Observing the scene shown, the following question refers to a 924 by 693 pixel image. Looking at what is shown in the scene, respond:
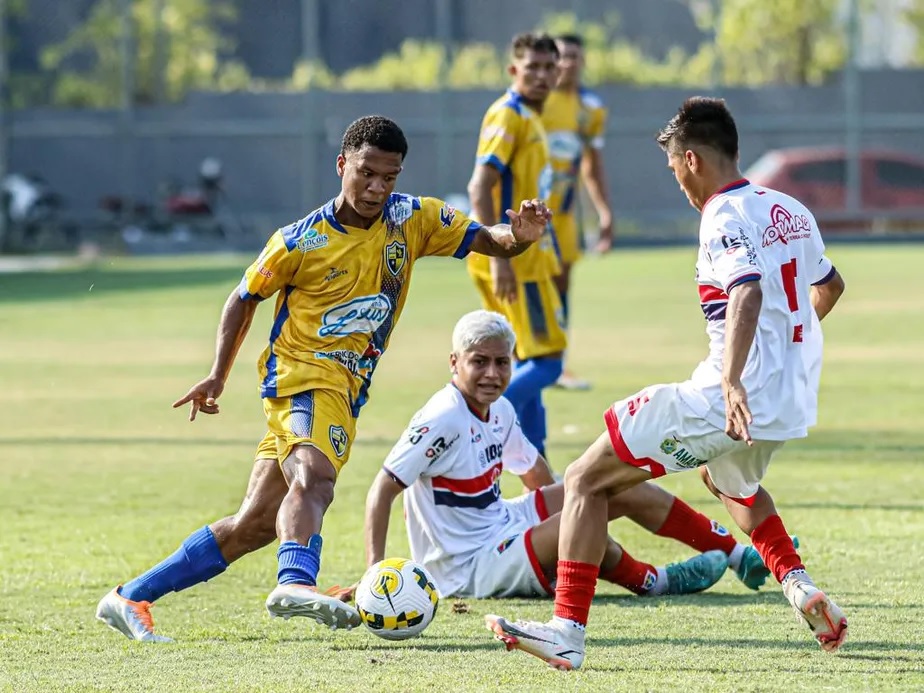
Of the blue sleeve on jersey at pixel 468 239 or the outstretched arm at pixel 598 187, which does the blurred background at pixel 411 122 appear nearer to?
the outstretched arm at pixel 598 187

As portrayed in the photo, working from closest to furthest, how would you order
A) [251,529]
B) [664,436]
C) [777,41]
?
[664,436]
[251,529]
[777,41]

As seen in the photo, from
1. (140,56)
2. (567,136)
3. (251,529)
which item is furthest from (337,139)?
(251,529)

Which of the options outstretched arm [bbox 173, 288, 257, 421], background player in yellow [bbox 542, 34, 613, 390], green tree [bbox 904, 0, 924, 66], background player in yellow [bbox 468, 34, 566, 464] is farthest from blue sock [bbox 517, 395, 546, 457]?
green tree [bbox 904, 0, 924, 66]

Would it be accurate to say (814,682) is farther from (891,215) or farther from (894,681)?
(891,215)

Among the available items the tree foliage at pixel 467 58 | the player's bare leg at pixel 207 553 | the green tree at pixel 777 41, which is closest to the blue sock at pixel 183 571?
the player's bare leg at pixel 207 553

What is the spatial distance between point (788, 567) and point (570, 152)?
617cm

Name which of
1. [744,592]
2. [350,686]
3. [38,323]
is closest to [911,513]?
[744,592]

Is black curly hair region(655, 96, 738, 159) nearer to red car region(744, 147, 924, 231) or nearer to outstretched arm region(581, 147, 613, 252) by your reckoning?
outstretched arm region(581, 147, 613, 252)

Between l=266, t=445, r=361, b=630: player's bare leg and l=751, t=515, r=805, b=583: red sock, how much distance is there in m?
1.40

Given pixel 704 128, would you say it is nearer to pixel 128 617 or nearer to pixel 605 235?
pixel 128 617

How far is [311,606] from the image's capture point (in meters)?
4.98

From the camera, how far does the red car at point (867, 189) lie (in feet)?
115

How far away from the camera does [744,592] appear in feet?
21.0

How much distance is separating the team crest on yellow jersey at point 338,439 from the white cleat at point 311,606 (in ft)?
2.18
